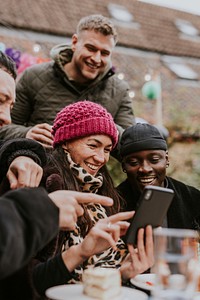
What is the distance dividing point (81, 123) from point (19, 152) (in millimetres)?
476

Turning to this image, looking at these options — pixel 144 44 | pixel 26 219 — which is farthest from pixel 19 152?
pixel 144 44

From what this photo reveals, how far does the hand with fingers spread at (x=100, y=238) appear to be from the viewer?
1554 millimetres

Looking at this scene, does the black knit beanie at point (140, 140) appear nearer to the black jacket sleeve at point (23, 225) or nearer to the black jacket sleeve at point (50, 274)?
the black jacket sleeve at point (50, 274)

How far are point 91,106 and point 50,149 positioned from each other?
298 mm

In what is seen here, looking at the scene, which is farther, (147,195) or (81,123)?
(81,123)

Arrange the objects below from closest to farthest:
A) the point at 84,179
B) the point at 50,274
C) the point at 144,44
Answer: the point at 50,274, the point at 84,179, the point at 144,44

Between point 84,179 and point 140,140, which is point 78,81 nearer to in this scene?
point 140,140

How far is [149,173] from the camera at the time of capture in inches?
105

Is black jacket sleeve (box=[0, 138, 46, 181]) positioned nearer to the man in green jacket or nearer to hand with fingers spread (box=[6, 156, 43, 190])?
hand with fingers spread (box=[6, 156, 43, 190])

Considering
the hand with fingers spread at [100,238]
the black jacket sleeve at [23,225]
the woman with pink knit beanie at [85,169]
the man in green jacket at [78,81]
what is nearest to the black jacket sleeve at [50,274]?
the hand with fingers spread at [100,238]

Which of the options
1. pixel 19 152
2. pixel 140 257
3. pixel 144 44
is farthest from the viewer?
pixel 144 44

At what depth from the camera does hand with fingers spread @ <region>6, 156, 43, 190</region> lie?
1733 millimetres

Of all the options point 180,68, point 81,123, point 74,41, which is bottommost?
point 81,123

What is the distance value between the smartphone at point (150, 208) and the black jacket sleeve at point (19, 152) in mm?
528
